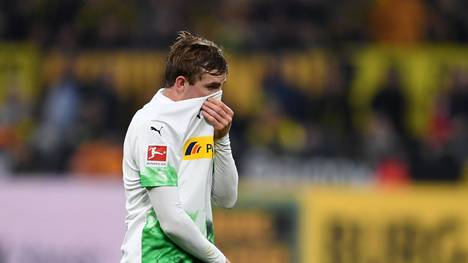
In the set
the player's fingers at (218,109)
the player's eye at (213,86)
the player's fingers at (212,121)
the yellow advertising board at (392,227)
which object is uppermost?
the player's eye at (213,86)

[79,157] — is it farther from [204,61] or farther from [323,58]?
[204,61]

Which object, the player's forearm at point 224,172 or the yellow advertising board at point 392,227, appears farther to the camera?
the yellow advertising board at point 392,227

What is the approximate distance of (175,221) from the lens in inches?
177

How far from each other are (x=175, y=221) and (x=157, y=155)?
27 centimetres

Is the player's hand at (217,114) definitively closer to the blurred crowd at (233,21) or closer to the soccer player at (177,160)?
the soccer player at (177,160)

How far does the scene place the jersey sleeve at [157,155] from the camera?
4.50 metres

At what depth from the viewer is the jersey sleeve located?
4.50 metres

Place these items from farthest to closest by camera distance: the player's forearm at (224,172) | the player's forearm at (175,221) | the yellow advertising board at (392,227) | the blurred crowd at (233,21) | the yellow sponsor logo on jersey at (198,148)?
the blurred crowd at (233,21)
the yellow advertising board at (392,227)
the player's forearm at (224,172)
the yellow sponsor logo on jersey at (198,148)
the player's forearm at (175,221)

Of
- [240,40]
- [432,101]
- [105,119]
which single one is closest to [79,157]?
[105,119]

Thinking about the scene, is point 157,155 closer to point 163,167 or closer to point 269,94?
point 163,167

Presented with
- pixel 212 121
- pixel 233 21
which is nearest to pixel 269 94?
pixel 233 21

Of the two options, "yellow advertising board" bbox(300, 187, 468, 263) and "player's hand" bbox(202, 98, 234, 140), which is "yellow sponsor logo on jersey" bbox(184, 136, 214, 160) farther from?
"yellow advertising board" bbox(300, 187, 468, 263)

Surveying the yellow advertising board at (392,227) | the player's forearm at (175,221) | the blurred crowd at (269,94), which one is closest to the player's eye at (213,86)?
the player's forearm at (175,221)

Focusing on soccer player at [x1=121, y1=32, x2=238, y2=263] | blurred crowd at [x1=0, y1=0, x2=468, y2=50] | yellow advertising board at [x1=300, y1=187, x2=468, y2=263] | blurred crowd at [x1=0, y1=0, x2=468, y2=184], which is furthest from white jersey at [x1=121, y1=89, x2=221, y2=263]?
blurred crowd at [x1=0, y1=0, x2=468, y2=50]
